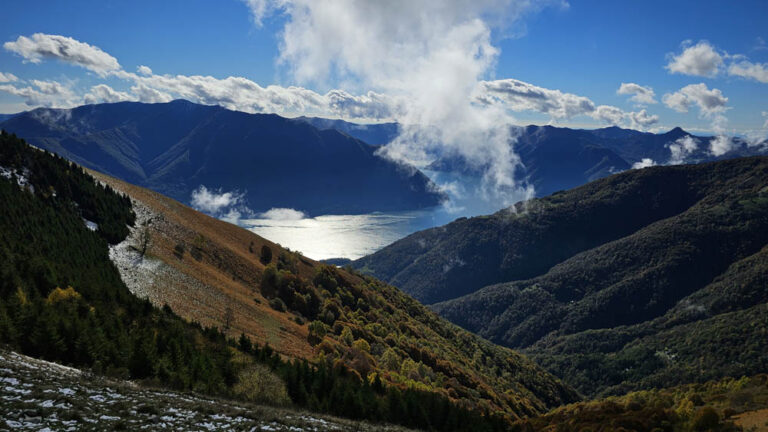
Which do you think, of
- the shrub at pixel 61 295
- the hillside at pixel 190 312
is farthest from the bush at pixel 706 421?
the shrub at pixel 61 295

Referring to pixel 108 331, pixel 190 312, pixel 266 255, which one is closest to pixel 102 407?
pixel 108 331

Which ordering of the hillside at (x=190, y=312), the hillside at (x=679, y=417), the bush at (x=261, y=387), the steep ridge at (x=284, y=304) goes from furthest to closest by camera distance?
the steep ridge at (x=284, y=304)
the hillside at (x=679, y=417)
the bush at (x=261, y=387)
the hillside at (x=190, y=312)

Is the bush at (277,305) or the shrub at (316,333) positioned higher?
the bush at (277,305)

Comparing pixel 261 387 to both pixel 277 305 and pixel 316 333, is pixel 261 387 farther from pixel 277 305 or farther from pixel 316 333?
pixel 277 305

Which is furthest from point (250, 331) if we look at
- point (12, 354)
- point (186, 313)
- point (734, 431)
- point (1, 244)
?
point (734, 431)

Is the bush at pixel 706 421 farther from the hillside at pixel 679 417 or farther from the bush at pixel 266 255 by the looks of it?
the bush at pixel 266 255

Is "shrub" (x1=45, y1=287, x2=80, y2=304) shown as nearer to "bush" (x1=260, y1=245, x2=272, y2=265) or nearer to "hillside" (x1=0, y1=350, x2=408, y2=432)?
"hillside" (x1=0, y1=350, x2=408, y2=432)

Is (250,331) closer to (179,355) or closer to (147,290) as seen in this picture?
(147,290)

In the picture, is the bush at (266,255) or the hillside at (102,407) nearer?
the hillside at (102,407)
